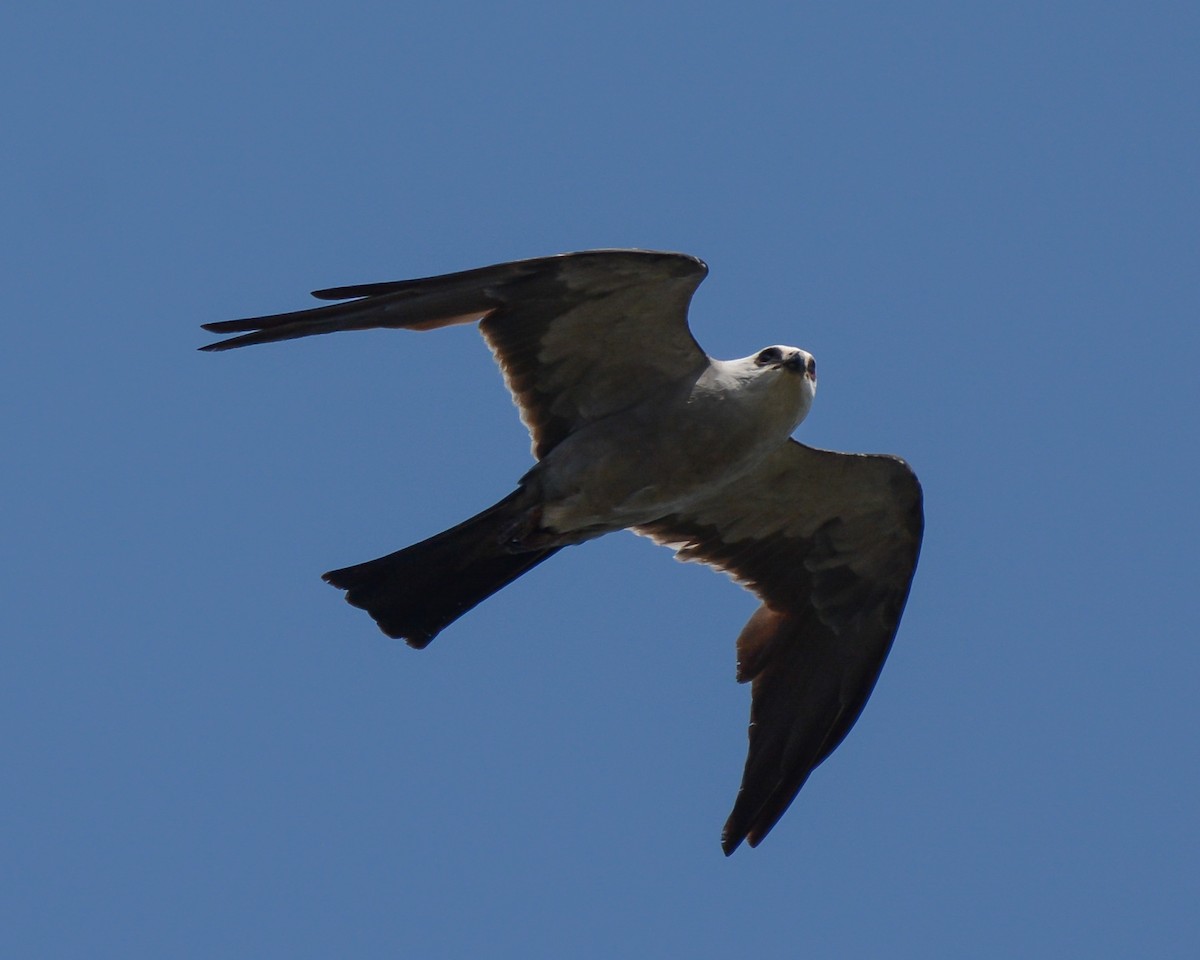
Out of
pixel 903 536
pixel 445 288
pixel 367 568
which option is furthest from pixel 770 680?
pixel 445 288

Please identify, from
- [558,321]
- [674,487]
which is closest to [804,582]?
[674,487]

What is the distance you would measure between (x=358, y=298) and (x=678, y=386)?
2119 millimetres

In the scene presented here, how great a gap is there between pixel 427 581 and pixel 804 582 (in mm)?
2746

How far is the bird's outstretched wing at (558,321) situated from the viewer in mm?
9836

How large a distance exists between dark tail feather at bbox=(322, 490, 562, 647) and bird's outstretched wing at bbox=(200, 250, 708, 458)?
0.66 meters

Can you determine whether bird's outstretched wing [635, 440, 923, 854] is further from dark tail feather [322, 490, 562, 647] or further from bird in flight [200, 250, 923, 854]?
dark tail feather [322, 490, 562, 647]

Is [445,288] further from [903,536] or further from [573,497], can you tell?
[903,536]

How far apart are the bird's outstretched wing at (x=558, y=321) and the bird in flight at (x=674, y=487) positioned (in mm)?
11

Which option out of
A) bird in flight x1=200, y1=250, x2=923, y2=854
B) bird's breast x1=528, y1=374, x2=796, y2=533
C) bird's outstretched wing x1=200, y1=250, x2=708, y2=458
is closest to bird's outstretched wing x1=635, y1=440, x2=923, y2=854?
bird in flight x1=200, y1=250, x2=923, y2=854

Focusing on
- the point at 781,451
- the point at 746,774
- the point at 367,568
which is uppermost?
the point at 781,451

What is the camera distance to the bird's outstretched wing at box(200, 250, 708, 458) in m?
9.84

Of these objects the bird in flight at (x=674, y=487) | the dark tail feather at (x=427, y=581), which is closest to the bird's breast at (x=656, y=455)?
the bird in flight at (x=674, y=487)

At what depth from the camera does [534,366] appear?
34.7 ft

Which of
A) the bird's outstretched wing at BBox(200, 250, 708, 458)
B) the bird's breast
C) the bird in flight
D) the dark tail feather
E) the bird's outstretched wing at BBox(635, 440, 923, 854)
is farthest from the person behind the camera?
the bird's outstretched wing at BBox(635, 440, 923, 854)
